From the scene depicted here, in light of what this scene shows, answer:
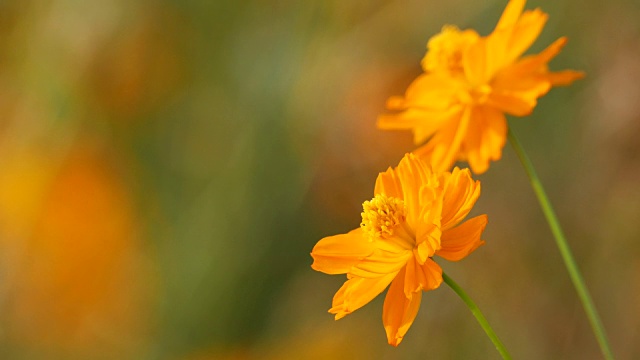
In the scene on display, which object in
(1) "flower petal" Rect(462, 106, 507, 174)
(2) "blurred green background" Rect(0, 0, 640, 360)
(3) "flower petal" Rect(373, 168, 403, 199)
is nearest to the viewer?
(3) "flower petal" Rect(373, 168, 403, 199)

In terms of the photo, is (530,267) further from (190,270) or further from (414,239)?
(414,239)

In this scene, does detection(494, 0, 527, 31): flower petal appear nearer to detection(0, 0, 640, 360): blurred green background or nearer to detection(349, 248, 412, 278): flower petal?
detection(349, 248, 412, 278): flower petal

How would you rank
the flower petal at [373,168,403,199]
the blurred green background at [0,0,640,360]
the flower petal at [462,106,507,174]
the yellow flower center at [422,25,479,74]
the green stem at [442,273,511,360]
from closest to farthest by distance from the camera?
1. the green stem at [442,273,511,360]
2. the flower petal at [373,168,403,199]
3. the flower petal at [462,106,507,174]
4. the yellow flower center at [422,25,479,74]
5. the blurred green background at [0,0,640,360]

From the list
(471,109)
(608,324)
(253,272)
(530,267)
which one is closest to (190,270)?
(253,272)

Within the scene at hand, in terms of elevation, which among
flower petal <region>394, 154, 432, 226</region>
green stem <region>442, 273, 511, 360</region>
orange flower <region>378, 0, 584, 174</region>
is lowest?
green stem <region>442, 273, 511, 360</region>

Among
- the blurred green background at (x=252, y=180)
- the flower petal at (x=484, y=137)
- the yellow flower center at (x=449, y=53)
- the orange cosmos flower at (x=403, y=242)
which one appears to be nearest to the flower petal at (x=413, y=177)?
the orange cosmos flower at (x=403, y=242)

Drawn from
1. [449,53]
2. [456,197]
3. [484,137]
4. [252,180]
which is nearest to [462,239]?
[456,197]

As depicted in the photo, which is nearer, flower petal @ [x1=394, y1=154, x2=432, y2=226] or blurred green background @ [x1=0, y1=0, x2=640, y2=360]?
flower petal @ [x1=394, y1=154, x2=432, y2=226]

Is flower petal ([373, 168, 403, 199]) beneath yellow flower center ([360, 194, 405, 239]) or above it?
above

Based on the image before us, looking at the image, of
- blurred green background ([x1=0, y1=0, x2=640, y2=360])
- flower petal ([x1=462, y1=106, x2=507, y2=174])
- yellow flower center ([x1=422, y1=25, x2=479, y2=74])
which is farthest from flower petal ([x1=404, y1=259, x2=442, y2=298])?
blurred green background ([x1=0, y1=0, x2=640, y2=360])
